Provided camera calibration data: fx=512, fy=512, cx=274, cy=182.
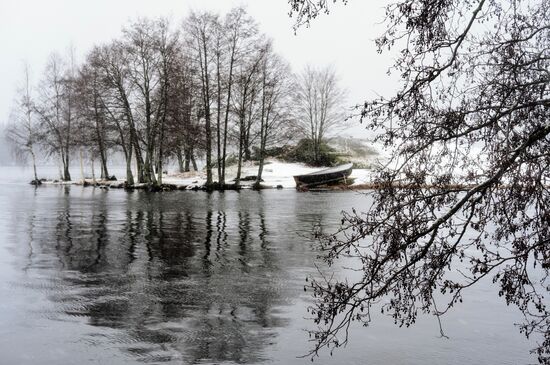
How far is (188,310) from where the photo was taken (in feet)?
30.0

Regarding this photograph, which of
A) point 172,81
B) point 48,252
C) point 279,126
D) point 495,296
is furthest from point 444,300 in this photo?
point 279,126

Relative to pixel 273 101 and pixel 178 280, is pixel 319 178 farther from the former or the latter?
pixel 178 280

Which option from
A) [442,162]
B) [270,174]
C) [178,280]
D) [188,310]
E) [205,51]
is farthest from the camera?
[270,174]

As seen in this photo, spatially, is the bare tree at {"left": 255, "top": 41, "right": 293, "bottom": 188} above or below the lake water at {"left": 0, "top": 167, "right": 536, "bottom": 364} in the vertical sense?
above

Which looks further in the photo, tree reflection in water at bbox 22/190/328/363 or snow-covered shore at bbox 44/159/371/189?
snow-covered shore at bbox 44/159/371/189

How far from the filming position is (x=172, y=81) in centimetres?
4409

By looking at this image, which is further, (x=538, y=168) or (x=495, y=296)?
(x=495, y=296)

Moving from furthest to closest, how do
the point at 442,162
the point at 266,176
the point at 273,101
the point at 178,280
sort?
the point at 266,176, the point at 273,101, the point at 178,280, the point at 442,162

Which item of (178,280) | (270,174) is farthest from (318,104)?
(178,280)

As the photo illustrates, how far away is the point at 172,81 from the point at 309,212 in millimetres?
23065

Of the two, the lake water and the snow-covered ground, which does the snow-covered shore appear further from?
the lake water

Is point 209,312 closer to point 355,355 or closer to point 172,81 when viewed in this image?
point 355,355

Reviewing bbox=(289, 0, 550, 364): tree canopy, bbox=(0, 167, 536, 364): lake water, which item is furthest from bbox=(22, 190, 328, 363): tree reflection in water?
bbox=(289, 0, 550, 364): tree canopy

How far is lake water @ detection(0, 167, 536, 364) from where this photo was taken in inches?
287
